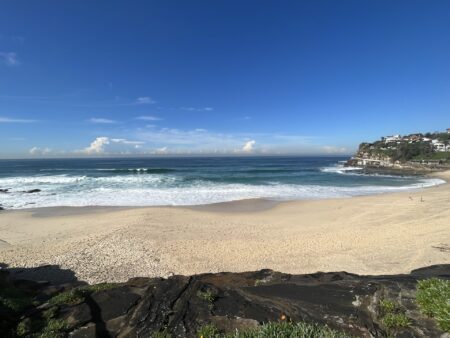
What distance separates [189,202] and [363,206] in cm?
1321

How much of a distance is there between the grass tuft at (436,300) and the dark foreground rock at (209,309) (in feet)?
0.33

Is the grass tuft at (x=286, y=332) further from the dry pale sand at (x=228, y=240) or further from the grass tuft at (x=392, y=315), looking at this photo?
the dry pale sand at (x=228, y=240)

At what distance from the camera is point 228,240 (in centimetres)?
1096

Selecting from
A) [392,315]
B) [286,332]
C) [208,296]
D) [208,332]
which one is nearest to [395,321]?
[392,315]

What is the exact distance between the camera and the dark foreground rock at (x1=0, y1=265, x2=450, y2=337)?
3.75 m

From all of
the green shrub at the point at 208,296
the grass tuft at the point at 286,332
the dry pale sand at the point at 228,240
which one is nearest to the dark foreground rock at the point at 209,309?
the green shrub at the point at 208,296

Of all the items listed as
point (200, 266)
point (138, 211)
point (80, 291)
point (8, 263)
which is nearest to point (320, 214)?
point (200, 266)

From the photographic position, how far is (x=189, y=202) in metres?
21.2

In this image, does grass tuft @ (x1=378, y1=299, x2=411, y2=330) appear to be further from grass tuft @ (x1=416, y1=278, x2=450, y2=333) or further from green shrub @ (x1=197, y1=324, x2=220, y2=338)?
green shrub @ (x1=197, y1=324, x2=220, y2=338)

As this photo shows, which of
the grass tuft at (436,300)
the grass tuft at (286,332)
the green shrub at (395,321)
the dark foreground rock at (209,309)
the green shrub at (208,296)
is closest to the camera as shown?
the grass tuft at (286,332)

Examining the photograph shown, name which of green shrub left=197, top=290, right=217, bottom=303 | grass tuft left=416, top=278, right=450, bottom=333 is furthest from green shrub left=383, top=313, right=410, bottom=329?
green shrub left=197, top=290, right=217, bottom=303

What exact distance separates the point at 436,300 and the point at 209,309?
343 cm

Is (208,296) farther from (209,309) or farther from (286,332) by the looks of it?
(286,332)

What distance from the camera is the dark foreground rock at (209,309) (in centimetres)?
375
